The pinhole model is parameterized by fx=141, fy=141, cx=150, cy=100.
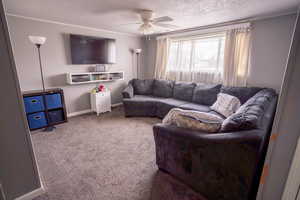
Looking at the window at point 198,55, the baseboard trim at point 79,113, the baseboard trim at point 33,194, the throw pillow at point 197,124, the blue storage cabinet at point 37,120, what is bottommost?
the baseboard trim at point 33,194

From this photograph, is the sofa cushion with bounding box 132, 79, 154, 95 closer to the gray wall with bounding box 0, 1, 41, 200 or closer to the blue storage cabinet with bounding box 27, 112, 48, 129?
the blue storage cabinet with bounding box 27, 112, 48, 129

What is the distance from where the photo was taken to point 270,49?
2832 mm

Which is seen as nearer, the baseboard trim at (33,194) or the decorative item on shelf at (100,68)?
the baseboard trim at (33,194)

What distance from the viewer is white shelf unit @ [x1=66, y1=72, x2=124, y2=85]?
3.54m

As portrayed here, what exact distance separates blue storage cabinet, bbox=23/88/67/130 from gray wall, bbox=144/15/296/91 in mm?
4342

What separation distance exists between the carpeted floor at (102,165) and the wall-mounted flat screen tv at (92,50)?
176 centimetres

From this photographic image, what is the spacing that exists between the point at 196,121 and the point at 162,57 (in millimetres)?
3578

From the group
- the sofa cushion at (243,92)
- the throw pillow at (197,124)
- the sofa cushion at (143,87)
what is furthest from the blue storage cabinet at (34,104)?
the sofa cushion at (243,92)

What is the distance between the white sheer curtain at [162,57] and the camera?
450 cm

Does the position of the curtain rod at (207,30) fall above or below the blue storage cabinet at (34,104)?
above

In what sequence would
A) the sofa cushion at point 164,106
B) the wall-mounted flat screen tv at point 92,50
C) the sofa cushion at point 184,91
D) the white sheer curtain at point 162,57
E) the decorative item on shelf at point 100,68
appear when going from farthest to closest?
the white sheer curtain at point 162,57 → the decorative item on shelf at point 100,68 → the sofa cushion at point 184,91 → the wall-mounted flat screen tv at point 92,50 → the sofa cushion at point 164,106

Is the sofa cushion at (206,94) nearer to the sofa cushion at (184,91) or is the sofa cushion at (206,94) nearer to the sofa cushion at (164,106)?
Result: the sofa cushion at (184,91)

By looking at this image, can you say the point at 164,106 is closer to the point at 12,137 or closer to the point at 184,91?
the point at 184,91

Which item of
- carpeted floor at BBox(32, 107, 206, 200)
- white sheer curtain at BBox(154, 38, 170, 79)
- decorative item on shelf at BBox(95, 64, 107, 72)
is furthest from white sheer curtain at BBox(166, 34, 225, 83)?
carpeted floor at BBox(32, 107, 206, 200)
